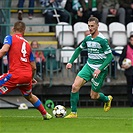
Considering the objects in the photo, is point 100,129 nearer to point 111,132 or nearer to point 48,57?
point 111,132

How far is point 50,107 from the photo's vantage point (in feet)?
73.2

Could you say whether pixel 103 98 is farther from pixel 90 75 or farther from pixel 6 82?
pixel 6 82

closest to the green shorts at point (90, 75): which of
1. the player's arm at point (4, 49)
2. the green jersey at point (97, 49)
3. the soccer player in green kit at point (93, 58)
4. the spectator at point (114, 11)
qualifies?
the soccer player in green kit at point (93, 58)

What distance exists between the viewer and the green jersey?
1639cm

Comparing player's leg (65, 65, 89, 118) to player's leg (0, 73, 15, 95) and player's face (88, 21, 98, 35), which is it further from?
player's leg (0, 73, 15, 95)

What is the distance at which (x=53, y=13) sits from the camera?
26.3 metres

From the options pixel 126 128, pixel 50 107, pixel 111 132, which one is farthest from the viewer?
pixel 50 107

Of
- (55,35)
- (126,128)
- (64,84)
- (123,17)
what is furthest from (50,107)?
(126,128)

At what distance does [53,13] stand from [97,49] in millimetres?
10050

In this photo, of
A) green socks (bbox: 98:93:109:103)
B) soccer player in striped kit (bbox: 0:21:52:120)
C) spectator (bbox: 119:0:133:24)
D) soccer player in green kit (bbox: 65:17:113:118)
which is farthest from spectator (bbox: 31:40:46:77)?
soccer player in striped kit (bbox: 0:21:52:120)

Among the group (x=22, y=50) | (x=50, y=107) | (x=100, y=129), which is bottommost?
(x=50, y=107)

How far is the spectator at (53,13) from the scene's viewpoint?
85.6 ft

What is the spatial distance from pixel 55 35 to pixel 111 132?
1370 cm

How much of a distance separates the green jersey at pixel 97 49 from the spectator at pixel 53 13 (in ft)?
31.0
